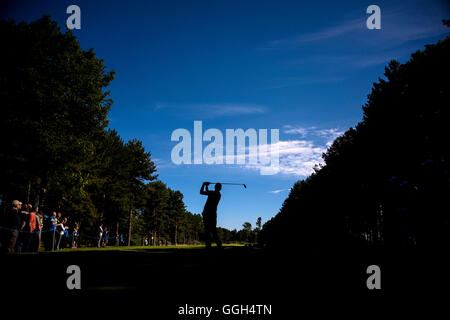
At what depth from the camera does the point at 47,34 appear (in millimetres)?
21688

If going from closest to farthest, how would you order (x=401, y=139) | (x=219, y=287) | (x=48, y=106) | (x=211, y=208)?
(x=219, y=287), (x=211, y=208), (x=48, y=106), (x=401, y=139)

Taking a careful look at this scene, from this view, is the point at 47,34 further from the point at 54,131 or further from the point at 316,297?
the point at 316,297

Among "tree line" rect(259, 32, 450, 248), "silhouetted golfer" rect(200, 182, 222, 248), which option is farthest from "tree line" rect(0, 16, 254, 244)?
"tree line" rect(259, 32, 450, 248)

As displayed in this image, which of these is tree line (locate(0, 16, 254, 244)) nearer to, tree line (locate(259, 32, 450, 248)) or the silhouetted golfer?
the silhouetted golfer

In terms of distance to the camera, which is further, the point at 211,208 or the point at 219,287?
the point at 211,208

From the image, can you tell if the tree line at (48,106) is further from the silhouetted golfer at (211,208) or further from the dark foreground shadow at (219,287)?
the dark foreground shadow at (219,287)

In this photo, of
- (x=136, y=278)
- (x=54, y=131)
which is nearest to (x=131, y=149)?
(x=54, y=131)

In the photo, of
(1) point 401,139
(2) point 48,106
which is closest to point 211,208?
(2) point 48,106

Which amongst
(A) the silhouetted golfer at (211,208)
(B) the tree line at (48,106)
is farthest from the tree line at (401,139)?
(B) the tree line at (48,106)

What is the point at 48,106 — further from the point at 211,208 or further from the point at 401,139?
the point at 401,139

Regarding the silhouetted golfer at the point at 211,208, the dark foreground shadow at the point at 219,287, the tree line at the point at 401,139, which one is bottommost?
the dark foreground shadow at the point at 219,287

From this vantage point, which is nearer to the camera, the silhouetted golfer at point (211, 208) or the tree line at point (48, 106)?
the silhouetted golfer at point (211, 208)
